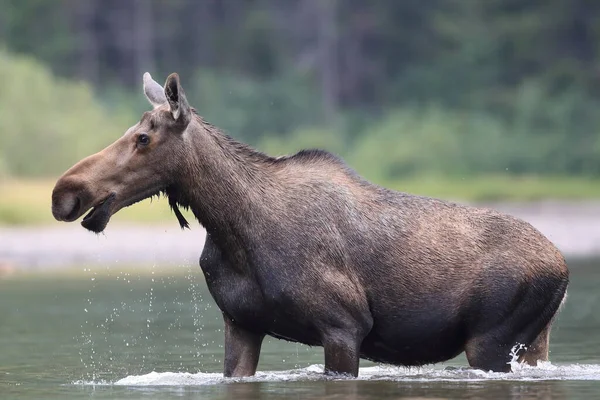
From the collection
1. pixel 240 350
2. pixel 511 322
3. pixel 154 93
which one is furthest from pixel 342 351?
pixel 154 93

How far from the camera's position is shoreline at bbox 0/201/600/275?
82.3 feet

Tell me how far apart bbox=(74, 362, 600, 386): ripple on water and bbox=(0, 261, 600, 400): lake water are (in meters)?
0.01

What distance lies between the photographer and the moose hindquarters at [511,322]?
923 centimetres

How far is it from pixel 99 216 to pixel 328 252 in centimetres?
142

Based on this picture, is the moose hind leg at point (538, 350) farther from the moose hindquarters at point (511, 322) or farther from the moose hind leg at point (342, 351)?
the moose hind leg at point (342, 351)

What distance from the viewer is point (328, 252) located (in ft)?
29.8

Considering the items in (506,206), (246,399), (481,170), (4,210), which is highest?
(481,170)

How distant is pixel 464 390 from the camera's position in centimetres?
915

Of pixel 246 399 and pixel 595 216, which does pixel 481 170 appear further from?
pixel 246 399

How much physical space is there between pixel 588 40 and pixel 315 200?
40200 mm

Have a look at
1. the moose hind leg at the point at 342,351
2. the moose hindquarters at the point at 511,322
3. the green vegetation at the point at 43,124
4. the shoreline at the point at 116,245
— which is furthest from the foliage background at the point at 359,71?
the moose hind leg at the point at 342,351

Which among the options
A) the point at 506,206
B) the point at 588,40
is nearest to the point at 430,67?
the point at 588,40

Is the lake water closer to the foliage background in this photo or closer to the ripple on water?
the ripple on water

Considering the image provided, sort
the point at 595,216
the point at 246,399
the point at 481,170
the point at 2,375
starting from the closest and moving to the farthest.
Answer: the point at 246,399 < the point at 2,375 < the point at 595,216 < the point at 481,170
